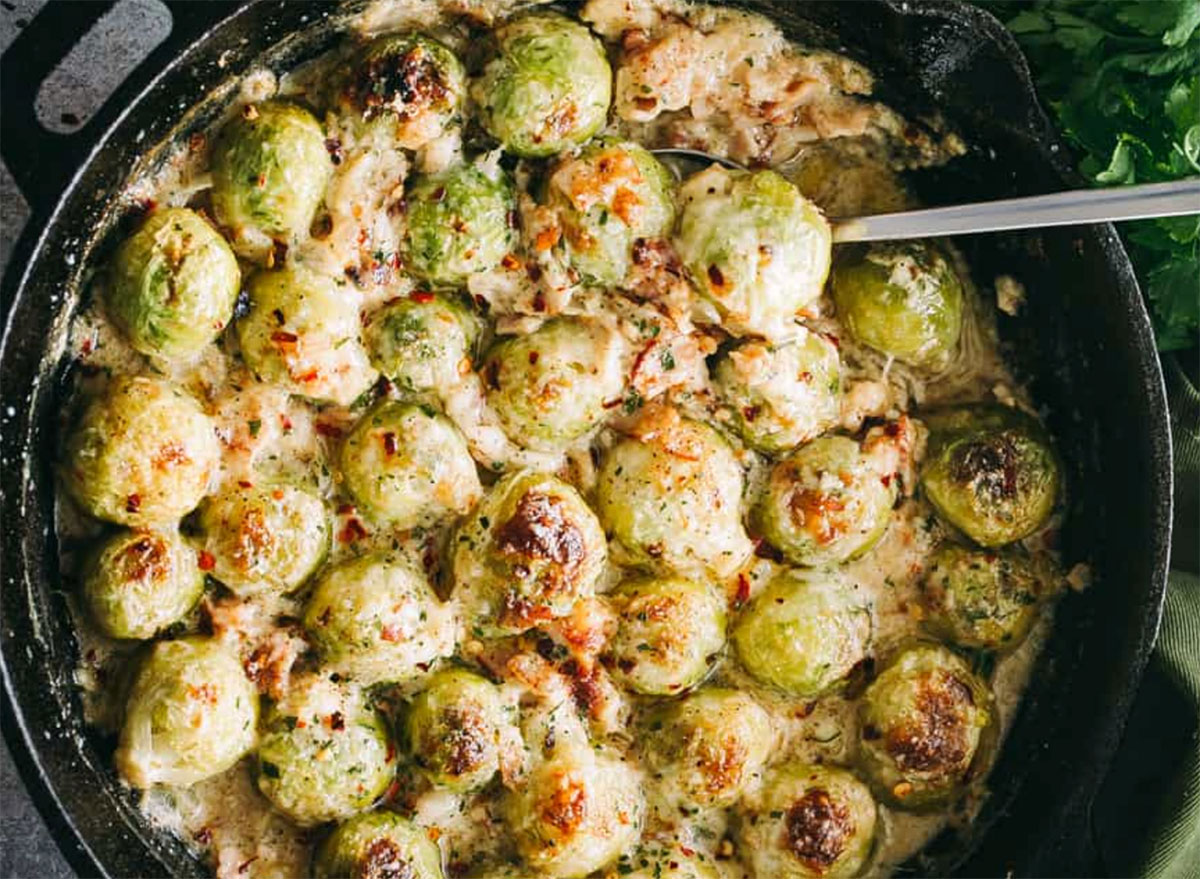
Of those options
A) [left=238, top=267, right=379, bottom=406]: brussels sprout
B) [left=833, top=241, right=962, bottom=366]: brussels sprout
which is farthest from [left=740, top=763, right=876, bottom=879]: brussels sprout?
[left=238, top=267, right=379, bottom=406]: brussels sprout

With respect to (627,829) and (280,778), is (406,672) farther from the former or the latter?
(627,829)

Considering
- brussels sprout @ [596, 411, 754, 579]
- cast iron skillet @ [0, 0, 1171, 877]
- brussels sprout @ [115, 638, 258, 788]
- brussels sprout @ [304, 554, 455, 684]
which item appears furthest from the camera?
brussels sprout @ [596, 411, 754, 579]

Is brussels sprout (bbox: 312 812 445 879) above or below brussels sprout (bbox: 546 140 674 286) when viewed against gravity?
below

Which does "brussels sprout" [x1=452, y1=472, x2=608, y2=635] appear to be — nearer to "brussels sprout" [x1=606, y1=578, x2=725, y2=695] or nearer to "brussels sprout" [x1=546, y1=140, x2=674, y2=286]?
"brussels sprout" [x1=606, y1=578, x2=725, y2=695]

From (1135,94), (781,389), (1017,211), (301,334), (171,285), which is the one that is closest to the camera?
(171,285)

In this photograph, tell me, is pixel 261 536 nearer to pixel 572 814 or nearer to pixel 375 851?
pixel 375 851

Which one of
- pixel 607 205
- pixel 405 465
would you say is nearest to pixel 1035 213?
pixel 607 205
